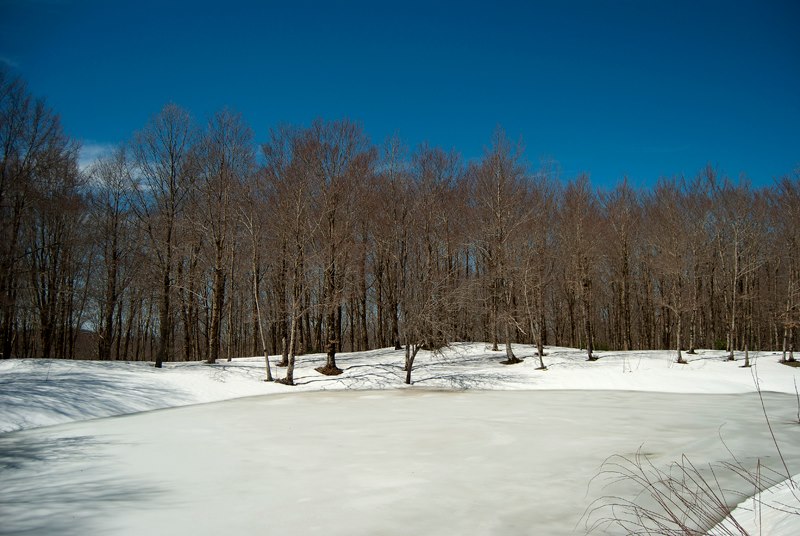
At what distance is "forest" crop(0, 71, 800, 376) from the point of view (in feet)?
71.7

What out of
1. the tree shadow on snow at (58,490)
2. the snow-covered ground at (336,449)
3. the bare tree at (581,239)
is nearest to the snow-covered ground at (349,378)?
the snow-covered ground at (336,449)

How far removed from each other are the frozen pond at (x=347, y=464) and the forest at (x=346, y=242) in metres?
9.24

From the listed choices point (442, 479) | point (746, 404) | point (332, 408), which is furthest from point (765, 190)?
point (442, 479)

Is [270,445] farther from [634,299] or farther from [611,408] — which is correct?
[634,299]

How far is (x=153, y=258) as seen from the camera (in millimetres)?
27000

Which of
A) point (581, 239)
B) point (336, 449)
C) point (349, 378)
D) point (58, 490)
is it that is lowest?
point (349, 378)

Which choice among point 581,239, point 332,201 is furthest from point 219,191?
point 581,239

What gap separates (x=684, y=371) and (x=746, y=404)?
323 inches

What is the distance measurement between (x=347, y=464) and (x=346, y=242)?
53.7 ft

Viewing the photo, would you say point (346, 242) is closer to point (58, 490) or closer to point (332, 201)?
point (332, 201)

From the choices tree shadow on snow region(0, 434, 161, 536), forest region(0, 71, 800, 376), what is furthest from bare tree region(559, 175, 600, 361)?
tree shadow on snow region(0, 434, 161, 536)

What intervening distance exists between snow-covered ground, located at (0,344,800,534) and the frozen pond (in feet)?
0.11

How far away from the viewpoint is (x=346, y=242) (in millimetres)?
23250

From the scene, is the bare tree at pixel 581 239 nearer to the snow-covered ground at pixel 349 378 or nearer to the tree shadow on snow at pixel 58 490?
the snow-covered ground at pixel 349 378
